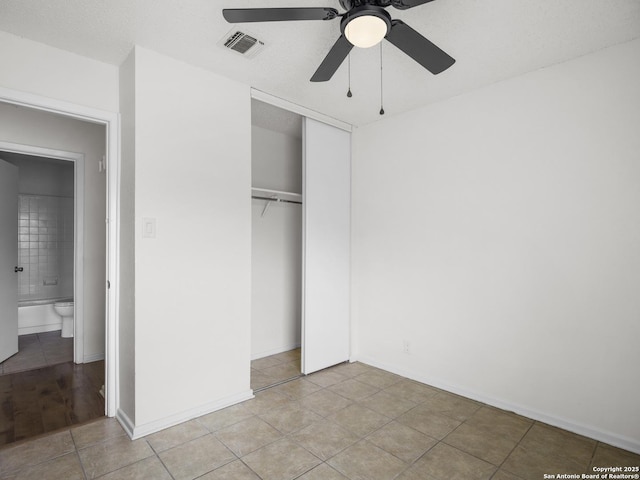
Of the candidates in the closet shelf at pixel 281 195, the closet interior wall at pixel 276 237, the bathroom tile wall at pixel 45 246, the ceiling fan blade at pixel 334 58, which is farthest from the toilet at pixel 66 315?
the ceiling fan blade at pixel 334 58

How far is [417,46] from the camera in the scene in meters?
1.72

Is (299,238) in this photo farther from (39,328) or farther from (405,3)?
(39,328)

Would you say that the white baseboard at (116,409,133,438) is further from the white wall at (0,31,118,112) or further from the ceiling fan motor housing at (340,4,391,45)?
the ceiling fan motor housing at (340,4,391,45)

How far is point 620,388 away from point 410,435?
1.31 metres

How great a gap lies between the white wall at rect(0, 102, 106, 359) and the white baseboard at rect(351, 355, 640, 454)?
3.00 metres

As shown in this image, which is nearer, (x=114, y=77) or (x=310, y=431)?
(x=310, y=431)

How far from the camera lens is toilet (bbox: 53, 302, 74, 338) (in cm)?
439

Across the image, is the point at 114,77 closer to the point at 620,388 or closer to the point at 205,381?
the point at 205,381

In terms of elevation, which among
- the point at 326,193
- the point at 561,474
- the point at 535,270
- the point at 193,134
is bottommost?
the point at 561,474

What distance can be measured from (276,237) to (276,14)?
2.62 m

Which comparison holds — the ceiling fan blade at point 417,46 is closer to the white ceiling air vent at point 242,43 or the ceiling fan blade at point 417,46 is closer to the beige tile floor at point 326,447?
the white ceiling air vent at point 242,43

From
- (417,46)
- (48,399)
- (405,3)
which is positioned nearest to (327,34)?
(417,46)

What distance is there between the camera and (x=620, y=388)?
218 cm

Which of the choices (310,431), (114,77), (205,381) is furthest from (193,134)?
(310,431)
